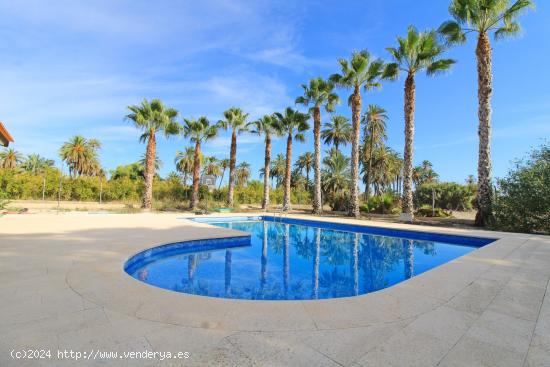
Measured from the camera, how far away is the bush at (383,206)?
812 inches

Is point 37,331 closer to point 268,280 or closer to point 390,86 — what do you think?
point 268,280

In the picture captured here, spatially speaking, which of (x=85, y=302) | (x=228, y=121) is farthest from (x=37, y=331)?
(x=228, y=121)

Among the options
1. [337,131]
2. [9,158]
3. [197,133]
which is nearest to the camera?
[197,133]

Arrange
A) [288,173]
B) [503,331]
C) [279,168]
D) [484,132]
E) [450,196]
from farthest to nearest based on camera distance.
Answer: [279,168]
[450,196]
[288,173]
[484,132]
[503,331]

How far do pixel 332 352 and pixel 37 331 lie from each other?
8.78 feet

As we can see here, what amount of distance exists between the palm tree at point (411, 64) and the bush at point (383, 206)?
596 cm

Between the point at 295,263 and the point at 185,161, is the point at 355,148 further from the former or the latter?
the point at 185,161

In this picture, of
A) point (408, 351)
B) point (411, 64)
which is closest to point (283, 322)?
point (408, 351)

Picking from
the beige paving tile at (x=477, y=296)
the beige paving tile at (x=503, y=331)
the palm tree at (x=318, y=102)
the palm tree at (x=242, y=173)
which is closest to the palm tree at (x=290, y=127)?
the palm tree at (x=318, y=102)

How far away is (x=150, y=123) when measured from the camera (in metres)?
18.5

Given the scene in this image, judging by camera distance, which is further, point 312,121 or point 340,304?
point 312,121

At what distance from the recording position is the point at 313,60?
1848cm

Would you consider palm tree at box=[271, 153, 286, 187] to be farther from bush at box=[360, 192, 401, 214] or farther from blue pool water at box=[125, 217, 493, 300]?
blue pool water at box=[125, 217, 493, 300]

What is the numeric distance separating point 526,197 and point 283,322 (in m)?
12.9
